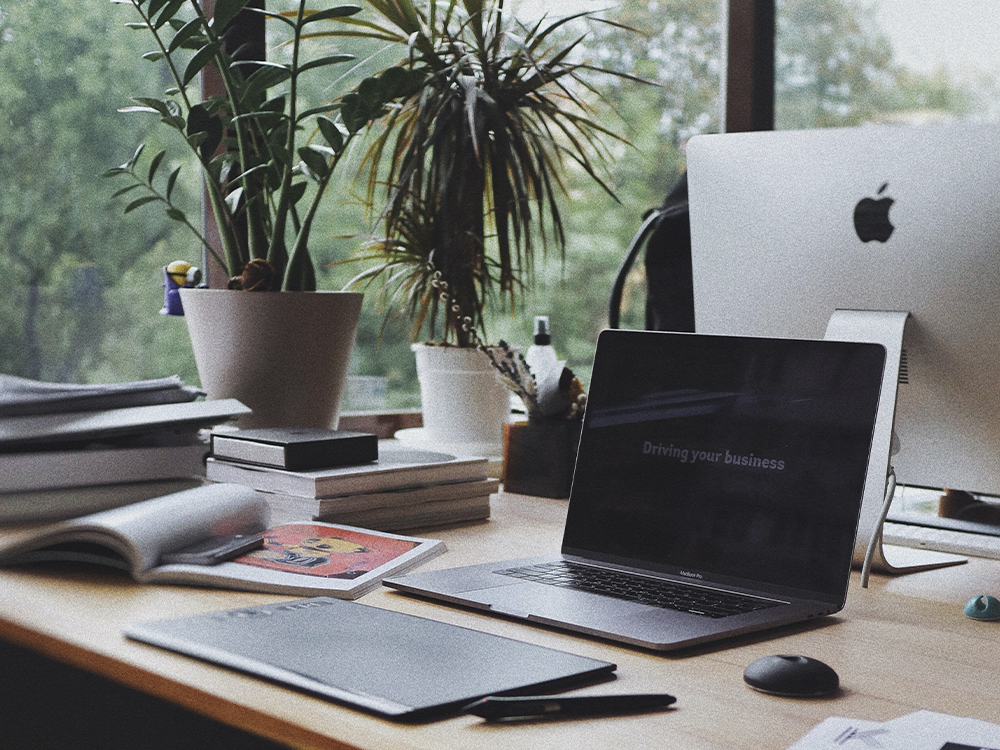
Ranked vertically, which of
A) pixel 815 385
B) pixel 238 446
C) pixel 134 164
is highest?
pixel 134 164

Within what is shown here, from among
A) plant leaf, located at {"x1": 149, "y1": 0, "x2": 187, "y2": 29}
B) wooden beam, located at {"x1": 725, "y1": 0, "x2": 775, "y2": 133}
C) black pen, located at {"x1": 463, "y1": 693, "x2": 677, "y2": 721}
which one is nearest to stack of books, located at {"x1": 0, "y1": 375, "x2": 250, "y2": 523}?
plant leaf, located at {"x1": 149, "y1": 0, "x2": 187, "y2": 29}

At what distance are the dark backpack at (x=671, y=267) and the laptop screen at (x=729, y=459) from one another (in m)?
1.03

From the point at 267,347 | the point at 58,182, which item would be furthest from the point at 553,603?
the point at 58,182

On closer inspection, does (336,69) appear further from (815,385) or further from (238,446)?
(815,385)

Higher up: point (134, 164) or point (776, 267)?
point (134, 164)

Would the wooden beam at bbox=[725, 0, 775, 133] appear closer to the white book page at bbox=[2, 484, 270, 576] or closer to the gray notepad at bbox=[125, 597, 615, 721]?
the white book page at bbox=[2, 484, 270, 576]

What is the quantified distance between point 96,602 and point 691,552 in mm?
576

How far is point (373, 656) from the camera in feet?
2.57

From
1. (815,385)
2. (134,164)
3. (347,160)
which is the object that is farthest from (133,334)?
(815,385)

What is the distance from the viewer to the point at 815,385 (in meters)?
1.06

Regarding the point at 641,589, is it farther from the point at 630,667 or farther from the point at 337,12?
the point at 337,12

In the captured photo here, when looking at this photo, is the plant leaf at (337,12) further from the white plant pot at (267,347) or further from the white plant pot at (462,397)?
the white plant pot at (462,397)

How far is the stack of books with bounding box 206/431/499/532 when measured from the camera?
4.32ft

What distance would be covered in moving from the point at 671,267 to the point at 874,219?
1.00 meters
